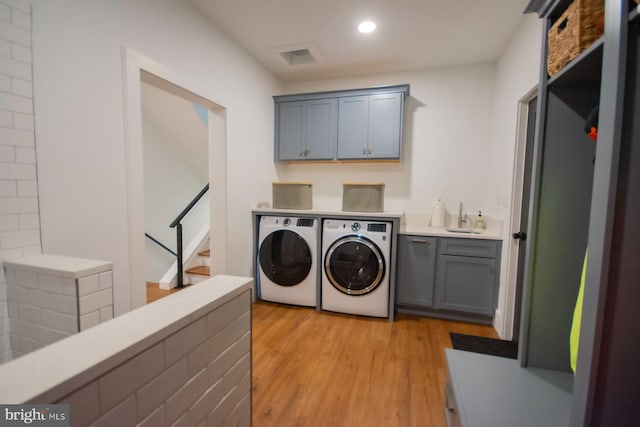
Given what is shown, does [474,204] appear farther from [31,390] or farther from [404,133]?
[31,390]

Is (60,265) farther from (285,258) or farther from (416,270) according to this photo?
(416,270)

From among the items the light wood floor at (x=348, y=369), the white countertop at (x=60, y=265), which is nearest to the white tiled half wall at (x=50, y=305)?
the white countertop at (x=60, y=265)

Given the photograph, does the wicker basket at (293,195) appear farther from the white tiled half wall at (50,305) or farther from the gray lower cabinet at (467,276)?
the white tiled half wall at (50,305)

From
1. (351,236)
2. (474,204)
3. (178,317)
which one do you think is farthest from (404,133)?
(178,317)

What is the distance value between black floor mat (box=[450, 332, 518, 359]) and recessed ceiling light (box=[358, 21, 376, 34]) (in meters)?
2.73

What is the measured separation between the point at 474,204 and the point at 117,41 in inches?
132

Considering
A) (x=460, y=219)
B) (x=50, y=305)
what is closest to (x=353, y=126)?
(x=460, y=219)

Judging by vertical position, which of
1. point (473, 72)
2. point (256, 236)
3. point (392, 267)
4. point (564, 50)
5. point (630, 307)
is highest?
point (473, 72)

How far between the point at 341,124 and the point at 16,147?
256 centimetres

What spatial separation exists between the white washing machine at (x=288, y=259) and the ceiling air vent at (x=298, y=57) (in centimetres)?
173

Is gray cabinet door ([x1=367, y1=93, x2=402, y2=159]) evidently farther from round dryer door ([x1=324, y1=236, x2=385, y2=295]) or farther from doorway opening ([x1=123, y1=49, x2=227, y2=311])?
doorway opening ([x1=123, y1=49, x2=227, y2=311])

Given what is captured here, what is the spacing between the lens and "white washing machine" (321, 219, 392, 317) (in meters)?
2.52

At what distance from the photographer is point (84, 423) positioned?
48 cm

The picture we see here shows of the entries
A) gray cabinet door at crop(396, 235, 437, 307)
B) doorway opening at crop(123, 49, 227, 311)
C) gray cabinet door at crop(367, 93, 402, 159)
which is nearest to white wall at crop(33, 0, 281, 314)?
doorway opening at crop(123, 49, 227, 311)
